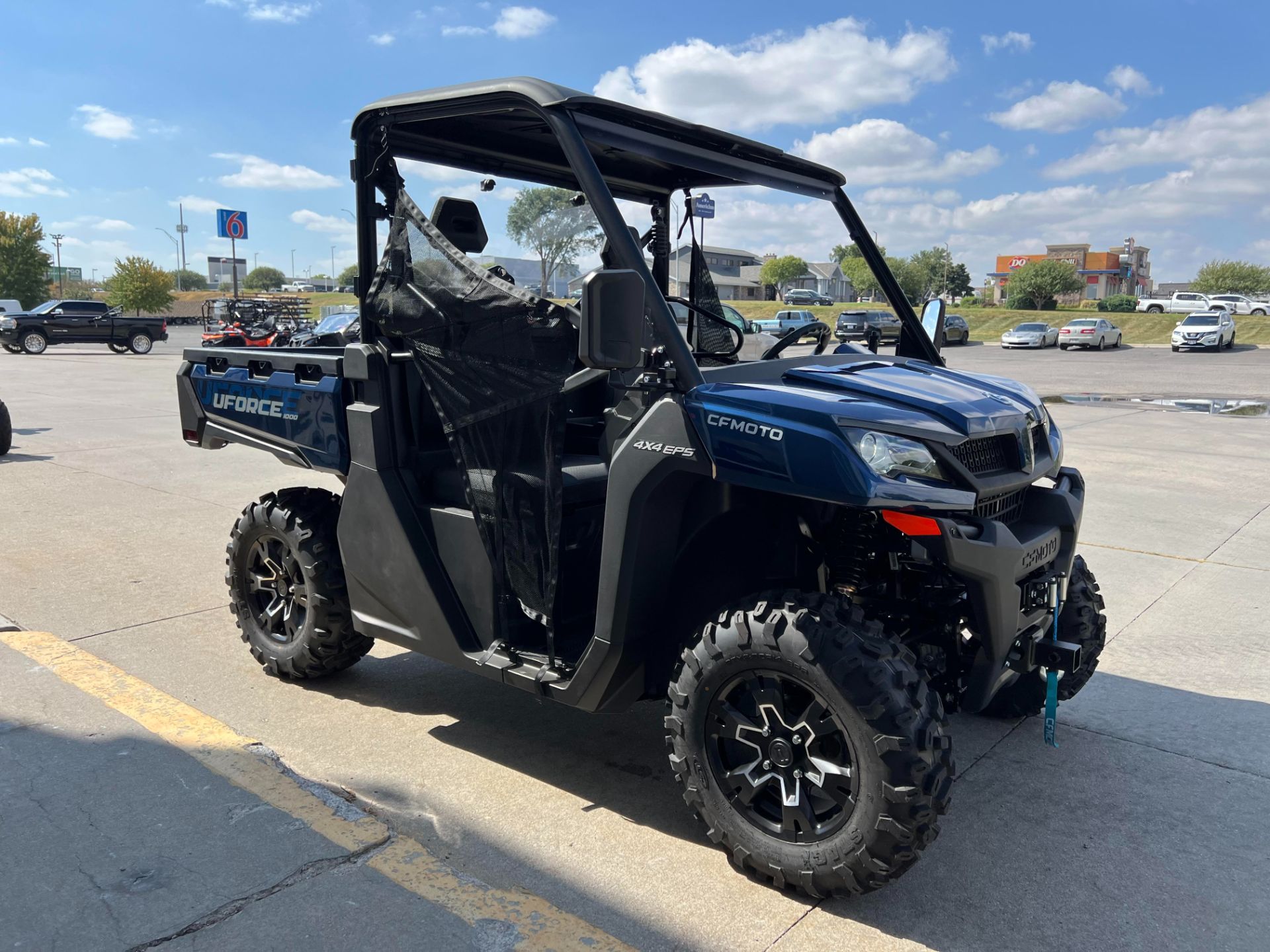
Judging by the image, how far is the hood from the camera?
2.63 m

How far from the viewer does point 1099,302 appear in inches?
2633

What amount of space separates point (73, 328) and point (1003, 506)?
34.4 m

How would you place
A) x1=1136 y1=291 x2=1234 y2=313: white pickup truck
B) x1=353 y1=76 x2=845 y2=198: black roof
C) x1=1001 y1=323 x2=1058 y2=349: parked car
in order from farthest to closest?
x1=1136 y1=291 x2=1234 y2=313: white pickup truck < x1=1001 y1=323 x2=1058 y2=349: parked car < x1=353 y1=76 x2=845 y2=198: black roof

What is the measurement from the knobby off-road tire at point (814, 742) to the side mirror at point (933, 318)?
1885 millimetres

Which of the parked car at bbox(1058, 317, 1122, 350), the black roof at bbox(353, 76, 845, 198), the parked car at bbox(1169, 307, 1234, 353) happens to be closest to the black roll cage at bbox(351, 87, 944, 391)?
the black roof at bbox(353, 76, 845, 198)

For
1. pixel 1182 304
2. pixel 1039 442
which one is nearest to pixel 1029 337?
pixel 1182 304

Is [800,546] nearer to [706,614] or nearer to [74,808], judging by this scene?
[706,614]

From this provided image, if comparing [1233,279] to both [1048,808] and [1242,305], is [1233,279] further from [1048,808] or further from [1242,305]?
[1048,808]

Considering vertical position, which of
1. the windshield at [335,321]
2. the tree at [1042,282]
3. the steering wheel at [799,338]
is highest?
the tree at [1042,282]

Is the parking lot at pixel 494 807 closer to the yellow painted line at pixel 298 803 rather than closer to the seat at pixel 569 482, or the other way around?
the yellow painted line at pixel 298 803

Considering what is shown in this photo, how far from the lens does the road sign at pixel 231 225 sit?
58.3 m

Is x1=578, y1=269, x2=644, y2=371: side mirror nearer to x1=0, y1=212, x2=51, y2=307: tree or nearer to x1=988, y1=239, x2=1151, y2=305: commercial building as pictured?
x1=0, y1=212, x2=51, y2=307: tree

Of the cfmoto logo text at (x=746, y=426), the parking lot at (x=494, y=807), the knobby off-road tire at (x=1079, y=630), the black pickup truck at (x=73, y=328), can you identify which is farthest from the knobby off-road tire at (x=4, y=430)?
the black pickup truck at (x=73, y=328)

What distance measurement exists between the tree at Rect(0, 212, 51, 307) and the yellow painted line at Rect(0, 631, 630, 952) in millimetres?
68882
